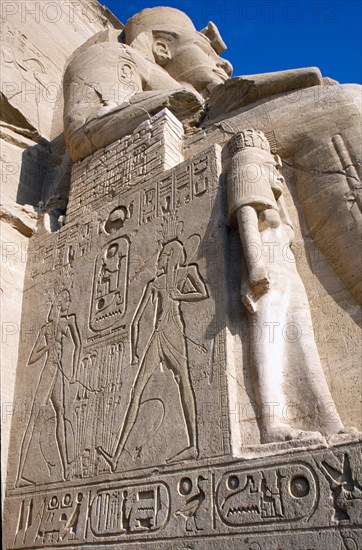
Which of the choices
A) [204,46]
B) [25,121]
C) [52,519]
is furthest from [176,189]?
[204,46]

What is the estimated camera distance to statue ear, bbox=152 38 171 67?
7219 millimetres

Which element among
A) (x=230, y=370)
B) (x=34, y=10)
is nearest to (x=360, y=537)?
(x=230, y=370)

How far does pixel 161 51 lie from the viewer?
7.30 m

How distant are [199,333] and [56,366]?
147 cm

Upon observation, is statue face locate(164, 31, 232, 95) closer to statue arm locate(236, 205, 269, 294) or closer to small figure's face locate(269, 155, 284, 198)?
small figure's face locate(269, 155, 284, 198)

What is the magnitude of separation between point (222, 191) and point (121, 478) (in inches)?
77.1

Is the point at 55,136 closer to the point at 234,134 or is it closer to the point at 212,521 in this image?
the point at 234,134

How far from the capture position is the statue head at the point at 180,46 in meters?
6.98

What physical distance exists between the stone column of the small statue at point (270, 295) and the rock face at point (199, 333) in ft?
0.04

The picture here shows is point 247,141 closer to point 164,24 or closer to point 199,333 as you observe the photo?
point 199,333

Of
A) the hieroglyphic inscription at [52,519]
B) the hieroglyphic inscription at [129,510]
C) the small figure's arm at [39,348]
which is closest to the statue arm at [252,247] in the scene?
the hieroglyphic inscription at [129,510]

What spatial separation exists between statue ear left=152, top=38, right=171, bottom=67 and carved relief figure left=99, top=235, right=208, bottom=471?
3981 mm

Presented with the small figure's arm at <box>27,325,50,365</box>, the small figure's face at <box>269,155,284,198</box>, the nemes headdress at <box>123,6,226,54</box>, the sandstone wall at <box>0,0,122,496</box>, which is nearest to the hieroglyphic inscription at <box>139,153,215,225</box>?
the small figure's face at <box>269,155,284,198</box>

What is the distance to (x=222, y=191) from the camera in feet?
12.9
